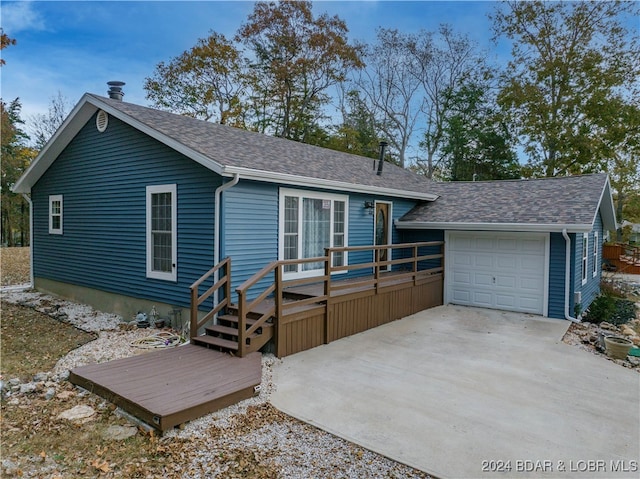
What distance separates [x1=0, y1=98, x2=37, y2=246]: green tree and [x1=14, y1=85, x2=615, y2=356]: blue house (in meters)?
15.5

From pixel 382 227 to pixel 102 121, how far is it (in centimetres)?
674

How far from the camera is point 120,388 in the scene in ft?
14.4

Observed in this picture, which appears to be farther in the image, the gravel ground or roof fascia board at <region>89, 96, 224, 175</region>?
roof fascia board at <region>89, 96, 224, 175</region>

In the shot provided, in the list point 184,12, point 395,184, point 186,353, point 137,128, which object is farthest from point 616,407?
point 184,12

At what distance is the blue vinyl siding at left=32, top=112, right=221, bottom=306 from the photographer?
23.2 ft

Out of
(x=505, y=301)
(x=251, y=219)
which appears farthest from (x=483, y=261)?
(x=251, y=219)

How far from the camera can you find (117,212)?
8.57 m

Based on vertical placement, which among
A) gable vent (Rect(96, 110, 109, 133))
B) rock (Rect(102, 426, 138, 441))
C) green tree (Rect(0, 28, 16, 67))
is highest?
green tree (Rect(0, 28, 16, 67))

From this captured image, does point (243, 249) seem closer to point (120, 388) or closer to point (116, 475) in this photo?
point (120, 388)

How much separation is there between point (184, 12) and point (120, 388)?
1105 centimetres

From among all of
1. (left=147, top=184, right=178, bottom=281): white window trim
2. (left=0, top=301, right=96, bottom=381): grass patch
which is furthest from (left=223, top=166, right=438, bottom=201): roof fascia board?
(left=0, top=301, right=96, bottom=381): grass patch

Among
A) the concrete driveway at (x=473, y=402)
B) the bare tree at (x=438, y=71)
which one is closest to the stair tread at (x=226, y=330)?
the concrete driveway at (x=473, y=402)

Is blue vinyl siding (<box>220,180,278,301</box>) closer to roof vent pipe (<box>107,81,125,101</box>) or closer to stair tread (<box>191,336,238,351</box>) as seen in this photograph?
stair tread (<box>191,336,238,351</box>)

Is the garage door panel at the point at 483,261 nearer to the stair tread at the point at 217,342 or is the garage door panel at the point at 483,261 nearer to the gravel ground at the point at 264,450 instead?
the stair tread at the point at 217,342
